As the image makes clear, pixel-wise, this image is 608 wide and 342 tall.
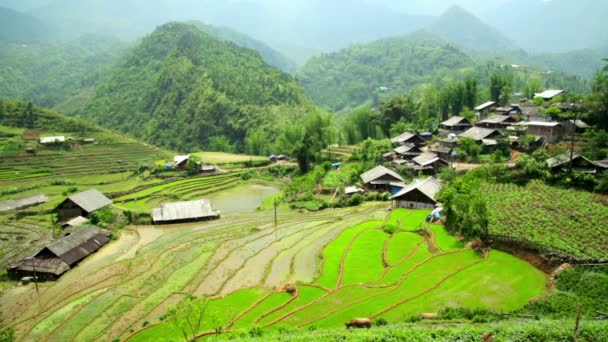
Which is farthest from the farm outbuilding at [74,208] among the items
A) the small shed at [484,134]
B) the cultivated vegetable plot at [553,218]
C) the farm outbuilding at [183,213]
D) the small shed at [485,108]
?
the small shed at [485,108]

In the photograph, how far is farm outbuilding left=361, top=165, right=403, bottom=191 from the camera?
5300 cm

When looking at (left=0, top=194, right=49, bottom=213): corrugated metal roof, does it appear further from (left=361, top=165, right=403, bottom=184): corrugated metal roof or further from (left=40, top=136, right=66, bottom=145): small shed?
(left=361, top=165, right=403, bottom=184): corrugated metal roof

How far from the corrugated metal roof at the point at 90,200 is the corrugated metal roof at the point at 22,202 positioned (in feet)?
28.5

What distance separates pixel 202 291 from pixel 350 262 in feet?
32.7

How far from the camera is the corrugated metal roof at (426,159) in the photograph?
5419 centimetres

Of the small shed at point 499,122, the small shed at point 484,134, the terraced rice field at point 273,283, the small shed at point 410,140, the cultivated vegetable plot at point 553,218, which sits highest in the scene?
the small shed at point 499,122

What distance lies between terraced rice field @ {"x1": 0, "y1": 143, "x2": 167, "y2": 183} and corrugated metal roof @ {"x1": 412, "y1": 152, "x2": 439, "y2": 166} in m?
51.4

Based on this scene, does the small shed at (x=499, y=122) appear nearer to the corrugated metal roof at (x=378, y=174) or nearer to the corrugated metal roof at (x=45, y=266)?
the corrugated metal roof at (x=378, y=174)

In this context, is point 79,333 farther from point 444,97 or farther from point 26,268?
point 444,97

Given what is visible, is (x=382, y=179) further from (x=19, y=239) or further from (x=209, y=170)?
(x=19, y=239)

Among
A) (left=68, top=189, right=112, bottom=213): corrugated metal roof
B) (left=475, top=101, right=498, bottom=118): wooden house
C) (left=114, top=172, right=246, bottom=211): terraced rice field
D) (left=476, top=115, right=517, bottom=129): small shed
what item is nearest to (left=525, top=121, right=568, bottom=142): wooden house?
(left=476, top=115, right=517, bottom=129): small shed

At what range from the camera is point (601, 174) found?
36.2 metres

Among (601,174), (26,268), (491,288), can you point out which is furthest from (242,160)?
(491,288)

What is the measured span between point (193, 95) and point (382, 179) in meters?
93.1
